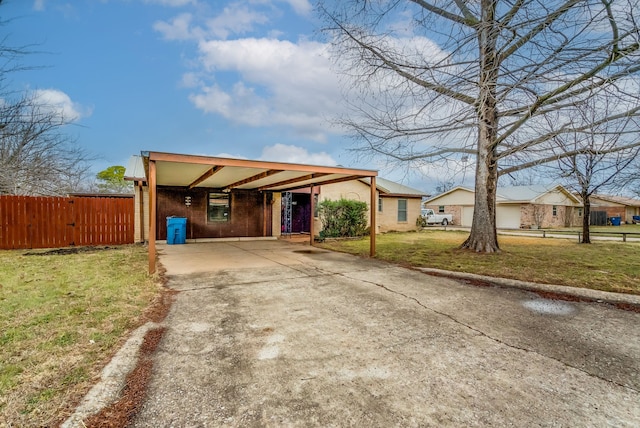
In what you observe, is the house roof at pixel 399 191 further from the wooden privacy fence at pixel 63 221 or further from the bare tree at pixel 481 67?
the wooden privacy fence at pixel 63 221

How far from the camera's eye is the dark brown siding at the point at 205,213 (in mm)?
12070

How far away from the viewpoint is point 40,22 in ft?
21.8

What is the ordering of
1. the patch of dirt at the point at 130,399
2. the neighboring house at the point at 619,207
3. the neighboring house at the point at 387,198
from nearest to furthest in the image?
the patch of dirt at the point at 130,399 → the neighboring house at the point at 387,198 → the neighboring house at the point at 619,207

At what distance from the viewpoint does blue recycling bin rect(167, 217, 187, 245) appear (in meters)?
11.4

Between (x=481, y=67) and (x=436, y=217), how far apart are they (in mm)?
24582

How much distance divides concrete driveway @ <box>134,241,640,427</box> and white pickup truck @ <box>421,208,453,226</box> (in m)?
23.3

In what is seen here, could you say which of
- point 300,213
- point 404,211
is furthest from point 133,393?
point 404,211

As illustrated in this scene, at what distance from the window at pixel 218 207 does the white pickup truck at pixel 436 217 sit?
1921 centimetres

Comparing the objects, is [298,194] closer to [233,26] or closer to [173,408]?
[233,26]

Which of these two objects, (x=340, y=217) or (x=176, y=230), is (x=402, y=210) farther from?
(x=176, y=230)

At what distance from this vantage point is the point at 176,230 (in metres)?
11.5

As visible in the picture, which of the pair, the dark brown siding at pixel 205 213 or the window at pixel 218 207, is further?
the window at pixel 218 207

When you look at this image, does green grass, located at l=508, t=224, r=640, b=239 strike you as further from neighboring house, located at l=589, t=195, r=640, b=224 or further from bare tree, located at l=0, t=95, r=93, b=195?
bare tree, located at l=0, t=95, r=93, b=195

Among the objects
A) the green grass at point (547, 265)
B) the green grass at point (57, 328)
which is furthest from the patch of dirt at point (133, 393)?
the green grass at point (547, 265)
